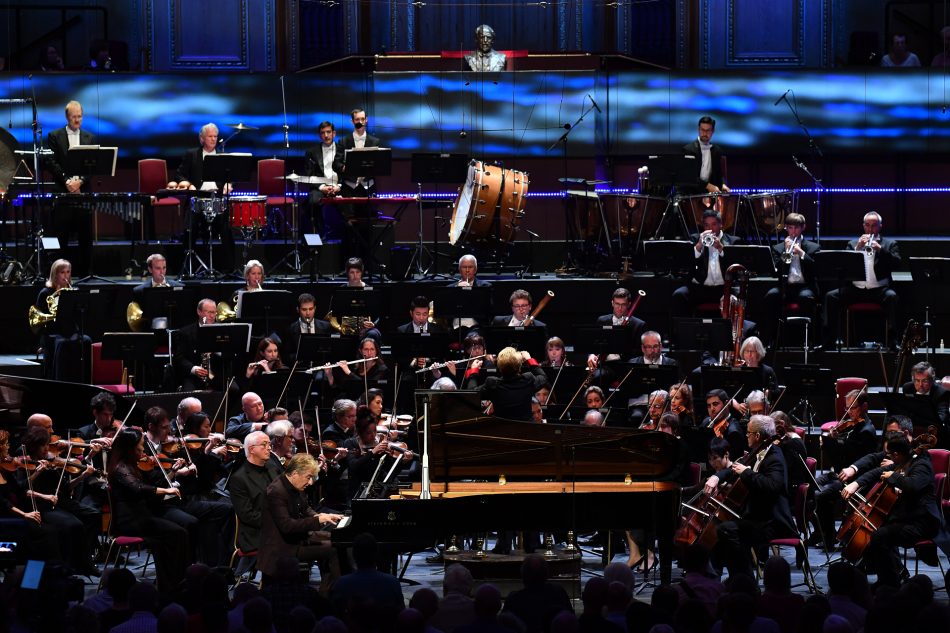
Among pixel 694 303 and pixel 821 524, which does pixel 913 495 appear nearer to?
pixel 821 524

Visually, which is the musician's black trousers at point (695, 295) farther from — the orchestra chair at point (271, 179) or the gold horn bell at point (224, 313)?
the orchestra chair at point (271, 179)

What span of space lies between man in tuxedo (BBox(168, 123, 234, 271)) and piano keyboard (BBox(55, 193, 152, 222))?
34 centimetres

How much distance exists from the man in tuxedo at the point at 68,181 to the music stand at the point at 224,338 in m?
3.01

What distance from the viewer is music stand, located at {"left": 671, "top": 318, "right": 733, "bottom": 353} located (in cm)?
1270

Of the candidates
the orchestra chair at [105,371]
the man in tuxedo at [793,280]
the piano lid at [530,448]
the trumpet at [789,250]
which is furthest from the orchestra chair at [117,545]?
the trumpet at [789,250]

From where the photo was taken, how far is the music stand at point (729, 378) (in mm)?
11688

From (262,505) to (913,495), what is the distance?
4.12m

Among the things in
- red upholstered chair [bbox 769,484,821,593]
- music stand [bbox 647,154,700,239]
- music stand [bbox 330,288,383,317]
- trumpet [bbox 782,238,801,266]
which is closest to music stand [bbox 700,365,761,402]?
red upholstered chair [bbox 769,484,821,593]

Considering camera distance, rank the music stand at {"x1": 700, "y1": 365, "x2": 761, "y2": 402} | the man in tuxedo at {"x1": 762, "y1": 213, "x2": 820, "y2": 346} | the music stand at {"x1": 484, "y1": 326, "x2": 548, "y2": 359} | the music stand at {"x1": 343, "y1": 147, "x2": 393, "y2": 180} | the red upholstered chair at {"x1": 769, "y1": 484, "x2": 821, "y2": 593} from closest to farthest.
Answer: the red upholstered chair at {"x1": 769, "y1": 484, "x2": 821, "y2": 593}
the music stand at {"x1": 700, "y1": 365, "x2": 761, "y2": 402}
the music stand at {"x1": 484, "y1": 326, "x2": 548, "y2": 359}
the man in tuxedo at {"x1": 762, "y1": 213, "x2": 820, "y2": 346}
the music stand at {"x1": 343, "y1": 147, "x2": 393, "y2": 180}

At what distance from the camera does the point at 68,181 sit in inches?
586

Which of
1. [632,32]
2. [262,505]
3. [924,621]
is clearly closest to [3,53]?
[632,32]

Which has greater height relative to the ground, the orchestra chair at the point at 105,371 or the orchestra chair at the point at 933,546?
the orchestra chair at the point at 105,371

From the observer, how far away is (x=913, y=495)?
33.3 feet

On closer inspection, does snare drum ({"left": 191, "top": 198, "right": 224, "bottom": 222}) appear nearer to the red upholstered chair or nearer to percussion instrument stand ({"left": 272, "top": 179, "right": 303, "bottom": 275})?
percussion instrument stand ({"left": 272, "top": 179, "right": 303, "bottom": 275})
